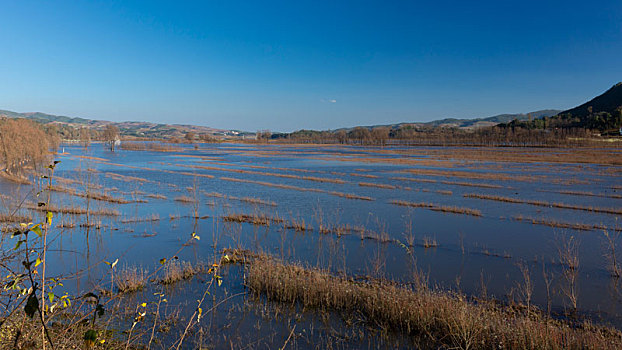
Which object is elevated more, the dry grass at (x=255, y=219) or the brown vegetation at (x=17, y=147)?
the brown vegetation at (x=17, y=147)

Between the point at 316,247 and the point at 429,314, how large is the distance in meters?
7.53

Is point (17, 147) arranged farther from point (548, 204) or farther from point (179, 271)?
point (548, 204)

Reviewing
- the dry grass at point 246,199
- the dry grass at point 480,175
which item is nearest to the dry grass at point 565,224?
the dry grass at point 246,199

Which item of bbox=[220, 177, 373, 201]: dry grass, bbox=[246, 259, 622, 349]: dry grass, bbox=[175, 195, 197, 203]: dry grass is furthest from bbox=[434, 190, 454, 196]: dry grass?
bbox=[246, 259, 622, 349]: dry grass

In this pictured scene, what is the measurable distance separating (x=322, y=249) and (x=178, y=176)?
29512mm

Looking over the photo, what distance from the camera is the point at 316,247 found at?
15875mm

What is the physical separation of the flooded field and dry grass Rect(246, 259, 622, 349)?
32cm

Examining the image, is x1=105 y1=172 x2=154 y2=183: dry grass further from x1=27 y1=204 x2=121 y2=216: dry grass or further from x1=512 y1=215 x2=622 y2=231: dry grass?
x1=512 y1=215 x2=622 y2=231: dry grass

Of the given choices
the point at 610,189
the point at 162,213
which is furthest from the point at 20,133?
the point at 610,189

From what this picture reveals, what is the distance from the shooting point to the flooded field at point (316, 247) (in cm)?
917

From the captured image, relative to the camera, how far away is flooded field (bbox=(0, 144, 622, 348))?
9172mm

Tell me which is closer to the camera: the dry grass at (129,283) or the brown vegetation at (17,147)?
the dry grass at (129,283)

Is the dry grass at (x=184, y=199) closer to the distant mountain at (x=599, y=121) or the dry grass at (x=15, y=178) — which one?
the dry grass at (x=15, y=178)

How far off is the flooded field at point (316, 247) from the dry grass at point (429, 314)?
32cm
